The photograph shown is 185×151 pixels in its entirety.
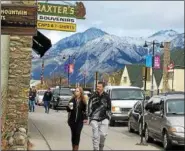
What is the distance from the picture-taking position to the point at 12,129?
1162cm

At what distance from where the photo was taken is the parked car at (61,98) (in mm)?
40062

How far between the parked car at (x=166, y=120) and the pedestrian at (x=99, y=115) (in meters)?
3.18

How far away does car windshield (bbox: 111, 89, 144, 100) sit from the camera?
23484mm

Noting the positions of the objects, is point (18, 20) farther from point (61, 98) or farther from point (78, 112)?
point (61, 98)

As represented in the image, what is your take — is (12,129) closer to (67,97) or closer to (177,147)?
(177,147)

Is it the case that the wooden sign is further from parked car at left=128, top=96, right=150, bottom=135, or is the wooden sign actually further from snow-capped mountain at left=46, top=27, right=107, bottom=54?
snow-capped mountain at left=46, top=27, right=107, bottom=54

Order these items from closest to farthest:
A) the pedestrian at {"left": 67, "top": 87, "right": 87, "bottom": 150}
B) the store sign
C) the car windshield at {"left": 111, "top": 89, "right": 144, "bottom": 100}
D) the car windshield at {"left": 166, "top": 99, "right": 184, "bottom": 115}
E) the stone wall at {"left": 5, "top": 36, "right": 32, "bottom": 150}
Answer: the pedestrian at {"left": 67, "top": 87, "right": 87, "bottom": 150}, the stone wall at {"left": 5, "top": 36, "right": 32, "bottom": 150}, the store sign, the car windshield at {"left": 166, "top": 99, "right": 184, "bottom": 115}, the car windshield at {"left": 111, "top": 89, "right": 144, "bottom": 100}

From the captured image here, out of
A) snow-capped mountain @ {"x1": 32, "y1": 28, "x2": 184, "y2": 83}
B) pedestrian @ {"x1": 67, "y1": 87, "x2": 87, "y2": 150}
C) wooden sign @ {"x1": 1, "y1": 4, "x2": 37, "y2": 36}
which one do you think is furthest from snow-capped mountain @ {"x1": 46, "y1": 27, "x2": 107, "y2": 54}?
wooden sign @ {"x1": 1, "y1": 4, "x2": 37, "y2": 36}

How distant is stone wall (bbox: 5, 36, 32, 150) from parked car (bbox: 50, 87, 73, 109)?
26706 millimetres

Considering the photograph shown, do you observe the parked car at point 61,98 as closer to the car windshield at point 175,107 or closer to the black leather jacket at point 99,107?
the car windshield at point 175,107

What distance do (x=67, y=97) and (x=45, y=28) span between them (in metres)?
27.6

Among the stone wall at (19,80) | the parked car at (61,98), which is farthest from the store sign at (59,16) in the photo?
the parked car at (61,98)

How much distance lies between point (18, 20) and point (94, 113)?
6391mm

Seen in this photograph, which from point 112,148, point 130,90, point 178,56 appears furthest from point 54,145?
point 178,56
